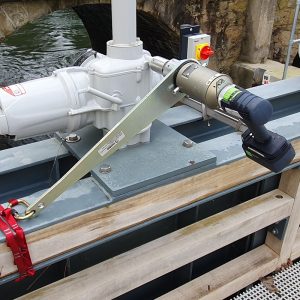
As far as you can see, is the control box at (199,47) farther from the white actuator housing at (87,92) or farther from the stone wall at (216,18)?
the stone wall at (216,18)

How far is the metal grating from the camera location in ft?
5.75

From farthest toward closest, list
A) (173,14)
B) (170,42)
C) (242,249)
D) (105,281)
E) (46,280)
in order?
(170,42)
(173,14)
(242,249)
(46,280)
(105,281)

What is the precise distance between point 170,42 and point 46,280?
543 cm

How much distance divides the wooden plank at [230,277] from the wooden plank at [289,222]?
4cm

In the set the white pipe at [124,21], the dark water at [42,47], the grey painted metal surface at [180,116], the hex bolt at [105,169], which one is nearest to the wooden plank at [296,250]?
the grey painted metal surface at [180,116]

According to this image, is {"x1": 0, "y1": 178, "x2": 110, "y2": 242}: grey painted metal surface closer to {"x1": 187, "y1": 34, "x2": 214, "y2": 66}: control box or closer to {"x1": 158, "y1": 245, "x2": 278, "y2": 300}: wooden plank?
{"x1": 158, "y1": 245, "x2": 278, "y2": 300}: wooden plank

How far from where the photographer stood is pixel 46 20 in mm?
14367

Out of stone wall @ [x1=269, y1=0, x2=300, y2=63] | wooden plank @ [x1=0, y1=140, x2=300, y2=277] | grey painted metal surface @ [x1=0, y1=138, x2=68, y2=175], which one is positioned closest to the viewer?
wooden plank @ [x1=0, y1=140, x2=300, y2=277]

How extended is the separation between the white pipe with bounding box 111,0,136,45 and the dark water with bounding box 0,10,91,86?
22.7ft

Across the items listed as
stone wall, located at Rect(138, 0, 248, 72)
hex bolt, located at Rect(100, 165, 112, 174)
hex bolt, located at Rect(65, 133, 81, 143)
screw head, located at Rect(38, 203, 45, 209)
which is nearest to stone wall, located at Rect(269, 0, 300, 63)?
stone wall, located at Rect(138, 0, 248, 72)

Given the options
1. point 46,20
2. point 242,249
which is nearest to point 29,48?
point 46,20

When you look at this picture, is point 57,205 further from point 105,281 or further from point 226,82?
point 226,82

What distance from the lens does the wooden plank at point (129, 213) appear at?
43.8 inches

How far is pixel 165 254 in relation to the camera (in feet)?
4.66
